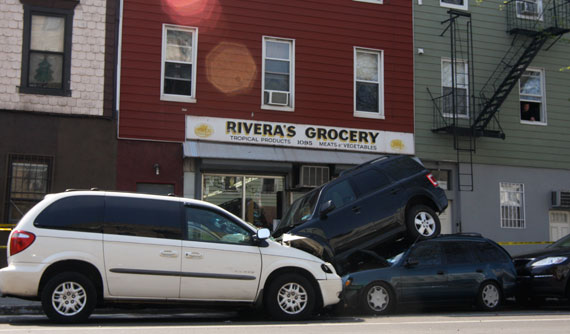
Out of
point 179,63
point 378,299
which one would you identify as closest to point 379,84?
point 179,63

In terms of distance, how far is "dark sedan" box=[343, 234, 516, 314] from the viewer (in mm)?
10906

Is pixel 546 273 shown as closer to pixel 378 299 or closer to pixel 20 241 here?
pixel 378 299

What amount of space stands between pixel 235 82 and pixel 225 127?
1269 millimetres

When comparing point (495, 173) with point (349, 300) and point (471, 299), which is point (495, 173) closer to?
point (471, 299)

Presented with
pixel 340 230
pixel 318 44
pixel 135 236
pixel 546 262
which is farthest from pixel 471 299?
pixel 318 44

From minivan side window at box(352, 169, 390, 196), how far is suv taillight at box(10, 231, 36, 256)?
5.82 meters

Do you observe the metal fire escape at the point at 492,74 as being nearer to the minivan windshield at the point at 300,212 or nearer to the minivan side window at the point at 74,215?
the minivan windshield at the point at 300,212

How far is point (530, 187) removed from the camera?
19.1 m

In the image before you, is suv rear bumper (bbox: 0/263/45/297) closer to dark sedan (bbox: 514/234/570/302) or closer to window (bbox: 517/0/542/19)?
dark sedan (bbox: 514/234/570/302)

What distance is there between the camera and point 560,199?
62.8 ft

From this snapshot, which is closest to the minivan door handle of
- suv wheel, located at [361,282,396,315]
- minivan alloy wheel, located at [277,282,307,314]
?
minivan alloy wheel, located at [277,282,307,314]

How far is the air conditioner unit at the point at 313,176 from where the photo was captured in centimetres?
1664

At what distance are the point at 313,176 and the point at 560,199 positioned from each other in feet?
25.9

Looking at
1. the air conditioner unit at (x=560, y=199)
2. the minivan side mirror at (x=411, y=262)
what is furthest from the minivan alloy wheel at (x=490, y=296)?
the air conditioner unit at (x=560, y=199)
